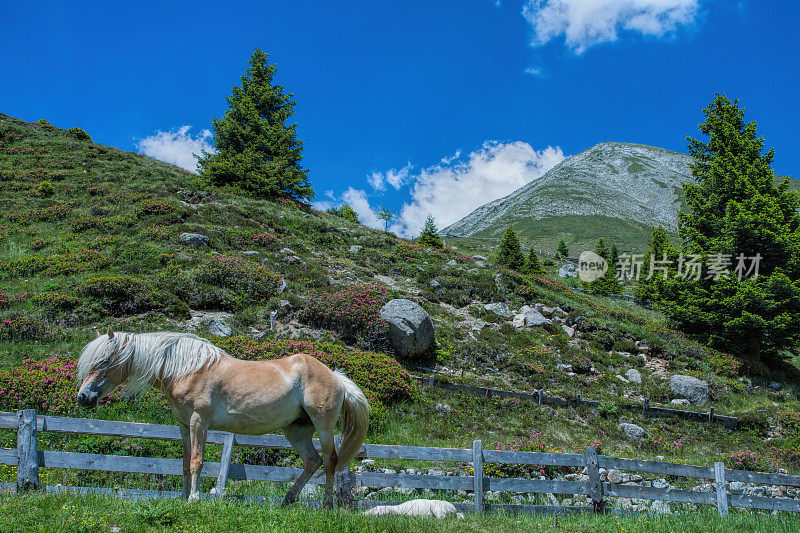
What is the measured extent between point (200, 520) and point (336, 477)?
102 inches

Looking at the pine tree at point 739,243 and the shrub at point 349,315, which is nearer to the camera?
the shrub at point 349,315

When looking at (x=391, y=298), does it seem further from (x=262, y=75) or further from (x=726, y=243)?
(x=262, y=75)

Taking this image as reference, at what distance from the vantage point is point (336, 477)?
682 cm

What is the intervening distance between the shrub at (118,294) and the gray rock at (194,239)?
581 centimetres

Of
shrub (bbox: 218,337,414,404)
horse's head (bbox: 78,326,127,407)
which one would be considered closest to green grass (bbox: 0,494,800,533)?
horse's head (bbox: 78,326,127,407)

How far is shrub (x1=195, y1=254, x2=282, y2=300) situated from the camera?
1742 centimetres

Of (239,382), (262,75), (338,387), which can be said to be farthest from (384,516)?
(262,75)

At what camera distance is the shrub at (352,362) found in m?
12.4

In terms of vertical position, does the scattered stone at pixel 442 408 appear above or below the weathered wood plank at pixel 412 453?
below

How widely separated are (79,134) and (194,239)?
111 feet

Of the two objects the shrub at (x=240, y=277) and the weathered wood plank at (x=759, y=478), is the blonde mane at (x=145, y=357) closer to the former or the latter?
the weathered wood plank at (x=759, y=478)

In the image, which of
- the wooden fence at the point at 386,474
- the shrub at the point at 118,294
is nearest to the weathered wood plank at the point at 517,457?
the wooden fence at the point at 386,474

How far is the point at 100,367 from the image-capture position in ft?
17.4

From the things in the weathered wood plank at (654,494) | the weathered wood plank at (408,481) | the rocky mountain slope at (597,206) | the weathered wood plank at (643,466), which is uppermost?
Result: the rocky mountain slope at (597,206)
